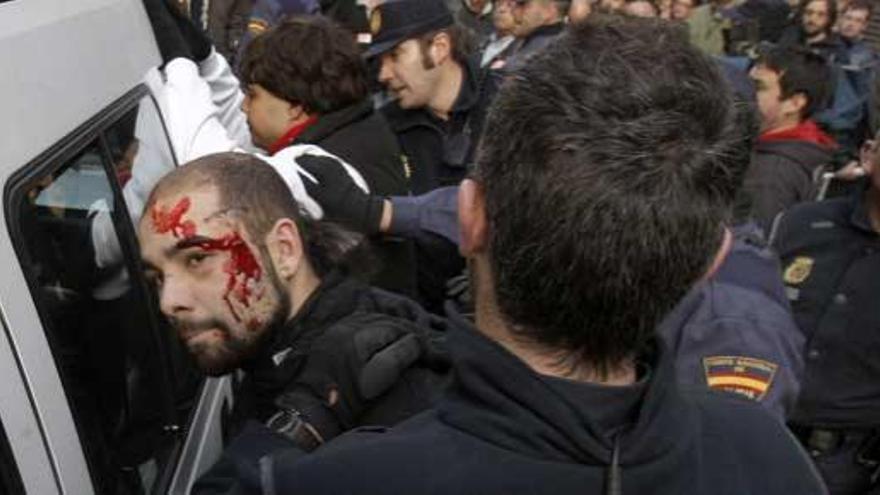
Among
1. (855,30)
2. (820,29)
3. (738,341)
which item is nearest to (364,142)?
(738,341)

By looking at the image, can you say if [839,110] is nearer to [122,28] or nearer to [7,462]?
[122,28]

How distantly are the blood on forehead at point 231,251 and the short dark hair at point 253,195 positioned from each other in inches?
1.3

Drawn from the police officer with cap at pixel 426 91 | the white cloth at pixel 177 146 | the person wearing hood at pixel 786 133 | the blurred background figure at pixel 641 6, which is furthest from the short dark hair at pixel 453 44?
the blurred background figure at pixel 641 6

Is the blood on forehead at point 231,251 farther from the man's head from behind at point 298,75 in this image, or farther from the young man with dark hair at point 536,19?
the young man with dark hair at point 536,19

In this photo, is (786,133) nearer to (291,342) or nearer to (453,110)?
(453,110)

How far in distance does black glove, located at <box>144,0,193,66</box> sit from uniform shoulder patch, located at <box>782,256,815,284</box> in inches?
72.3

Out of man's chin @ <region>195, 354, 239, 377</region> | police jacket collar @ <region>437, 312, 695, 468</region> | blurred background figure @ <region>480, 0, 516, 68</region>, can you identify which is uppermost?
police jacket collar @ <region>437, 312, 695, 468</region>

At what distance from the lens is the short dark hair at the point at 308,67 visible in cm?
284

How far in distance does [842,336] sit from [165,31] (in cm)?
204

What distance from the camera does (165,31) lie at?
2605 millimetres

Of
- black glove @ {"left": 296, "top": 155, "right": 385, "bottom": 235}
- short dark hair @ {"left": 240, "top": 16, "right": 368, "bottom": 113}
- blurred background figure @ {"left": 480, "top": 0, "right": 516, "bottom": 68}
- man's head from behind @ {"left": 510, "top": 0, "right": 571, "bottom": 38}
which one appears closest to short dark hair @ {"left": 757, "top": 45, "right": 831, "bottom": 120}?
man's head from behind @ {"left": 510, "top": 0, "right": 571, "bottom": 38}

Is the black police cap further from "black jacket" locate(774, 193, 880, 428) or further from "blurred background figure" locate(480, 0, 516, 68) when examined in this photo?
"blurred background figure" locate(480, 0, 516, 68)

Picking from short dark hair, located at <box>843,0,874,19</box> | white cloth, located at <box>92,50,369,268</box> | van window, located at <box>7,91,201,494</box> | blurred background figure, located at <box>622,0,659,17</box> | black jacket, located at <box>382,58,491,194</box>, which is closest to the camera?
van window, located at <box>7,91,201,494</box>

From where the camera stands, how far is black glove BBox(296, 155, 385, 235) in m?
2.39
